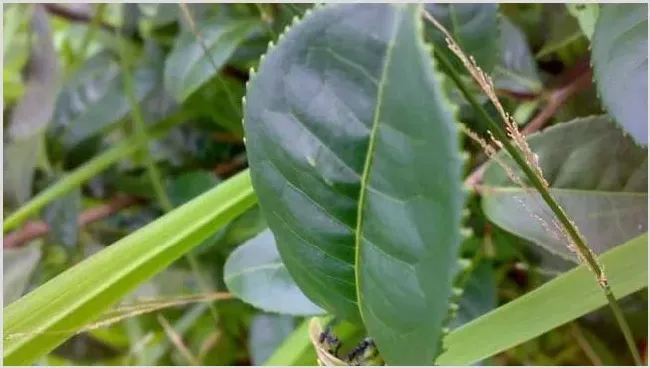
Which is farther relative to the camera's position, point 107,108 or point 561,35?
point 107,108

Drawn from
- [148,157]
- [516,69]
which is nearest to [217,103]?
[148,157]

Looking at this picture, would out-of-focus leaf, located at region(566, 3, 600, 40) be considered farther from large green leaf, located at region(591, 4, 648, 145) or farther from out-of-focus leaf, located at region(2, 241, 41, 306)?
out-of-focus leaf, located at region(2, 241, 41, 306)

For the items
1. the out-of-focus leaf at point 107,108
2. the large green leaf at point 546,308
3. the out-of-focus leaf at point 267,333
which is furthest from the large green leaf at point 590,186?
the out-of-focus leaf at point 107,108

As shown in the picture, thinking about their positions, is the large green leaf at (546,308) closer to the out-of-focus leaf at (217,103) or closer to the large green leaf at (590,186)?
the large green leaf at (590,186)

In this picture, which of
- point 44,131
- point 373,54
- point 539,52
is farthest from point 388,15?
point 44,131

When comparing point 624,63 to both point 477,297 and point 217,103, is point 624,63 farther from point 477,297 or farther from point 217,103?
point 217,103

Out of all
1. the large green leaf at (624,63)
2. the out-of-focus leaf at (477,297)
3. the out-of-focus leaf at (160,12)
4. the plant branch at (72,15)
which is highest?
the plant branch at (72,15)

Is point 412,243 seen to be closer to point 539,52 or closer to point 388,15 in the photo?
point 388,15
